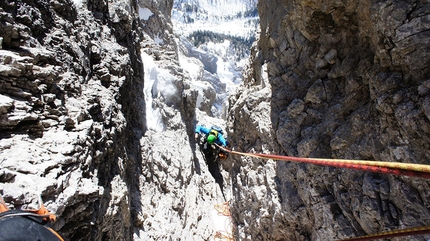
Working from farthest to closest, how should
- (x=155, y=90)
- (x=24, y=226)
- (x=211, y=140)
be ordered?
(x=211, y=140) < (x=155, y=90) < (x=24, y=226)

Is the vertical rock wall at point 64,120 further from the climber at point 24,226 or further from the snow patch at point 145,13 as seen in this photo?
Answer: the snow patch at point 145,13

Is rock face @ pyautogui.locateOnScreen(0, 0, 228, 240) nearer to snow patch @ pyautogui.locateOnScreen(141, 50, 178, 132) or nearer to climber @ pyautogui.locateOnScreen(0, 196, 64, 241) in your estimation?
snow patch @ pyautogui.locateOnScreen(141, 50, 178, 132)

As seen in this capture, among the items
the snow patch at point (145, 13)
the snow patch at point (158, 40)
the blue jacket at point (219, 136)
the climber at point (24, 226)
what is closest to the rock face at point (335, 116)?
the blue jacket at point (219, 136)

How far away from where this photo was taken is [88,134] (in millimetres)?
3979

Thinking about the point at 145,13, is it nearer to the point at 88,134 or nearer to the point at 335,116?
the point at 88,134

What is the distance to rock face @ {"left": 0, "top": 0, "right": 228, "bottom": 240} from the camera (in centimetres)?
308

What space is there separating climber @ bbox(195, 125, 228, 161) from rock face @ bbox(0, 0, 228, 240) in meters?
1.30

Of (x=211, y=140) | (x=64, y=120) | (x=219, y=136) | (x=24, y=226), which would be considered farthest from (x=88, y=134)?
(x=219, y=136)

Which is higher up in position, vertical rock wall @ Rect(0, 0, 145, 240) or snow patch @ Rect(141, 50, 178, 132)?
snow patch @ Rect(141, 50, 178, 132)

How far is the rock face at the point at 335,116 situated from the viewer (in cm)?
298

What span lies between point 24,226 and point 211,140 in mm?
8201

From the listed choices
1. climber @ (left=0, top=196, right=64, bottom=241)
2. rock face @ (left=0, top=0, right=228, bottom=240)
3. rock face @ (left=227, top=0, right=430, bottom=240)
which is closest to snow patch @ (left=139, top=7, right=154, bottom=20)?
rock face @ (left=0, top=0, right=228, bottom=240)

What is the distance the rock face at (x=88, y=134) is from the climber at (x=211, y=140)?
1.30 m

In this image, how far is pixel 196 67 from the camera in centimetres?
2020
